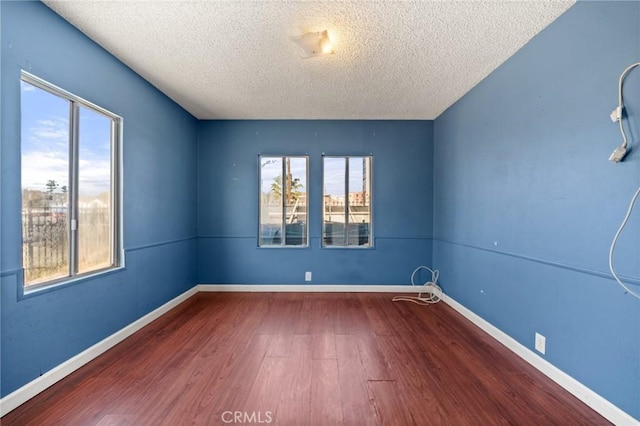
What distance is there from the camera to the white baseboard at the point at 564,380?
1613mm

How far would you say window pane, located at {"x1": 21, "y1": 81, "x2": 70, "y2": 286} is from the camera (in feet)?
6.06

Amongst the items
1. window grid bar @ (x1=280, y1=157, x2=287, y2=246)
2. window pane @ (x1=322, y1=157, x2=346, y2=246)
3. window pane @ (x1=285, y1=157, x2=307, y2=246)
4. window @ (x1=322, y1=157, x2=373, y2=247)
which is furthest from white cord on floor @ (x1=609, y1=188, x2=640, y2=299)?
window grid bar @ (x1=280, y1=157, x2=287, y2=246)

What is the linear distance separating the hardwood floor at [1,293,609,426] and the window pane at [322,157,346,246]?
1507 millimetres

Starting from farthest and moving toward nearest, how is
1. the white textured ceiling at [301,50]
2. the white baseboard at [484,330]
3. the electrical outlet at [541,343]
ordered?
the electrical outlet at [541,343] < the white textured ceiling at [301,50] < the white baseboard at [484,330]

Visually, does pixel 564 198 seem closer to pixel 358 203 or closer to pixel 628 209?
pixel 628 209

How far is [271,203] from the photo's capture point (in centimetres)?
438

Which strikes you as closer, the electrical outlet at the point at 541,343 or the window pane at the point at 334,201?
the electrical outlet at the point at 541,343

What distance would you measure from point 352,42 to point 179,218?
10.1 feet

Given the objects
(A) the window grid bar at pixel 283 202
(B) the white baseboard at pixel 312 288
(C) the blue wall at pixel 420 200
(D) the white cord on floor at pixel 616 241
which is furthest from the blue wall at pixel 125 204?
(D) the white cord on floor at pixel 616 241

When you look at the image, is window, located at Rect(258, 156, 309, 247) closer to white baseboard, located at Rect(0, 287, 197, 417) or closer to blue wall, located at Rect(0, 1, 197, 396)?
blue wall, located at Rect(0, 1, 197, 396)

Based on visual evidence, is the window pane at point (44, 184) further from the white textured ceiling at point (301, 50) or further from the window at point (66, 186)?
the white textured ceiling at point (301, 50)

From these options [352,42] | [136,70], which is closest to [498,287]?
[352,42]

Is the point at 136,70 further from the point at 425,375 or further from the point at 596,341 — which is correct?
the point at 596,341

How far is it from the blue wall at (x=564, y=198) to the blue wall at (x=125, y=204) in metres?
3.69
